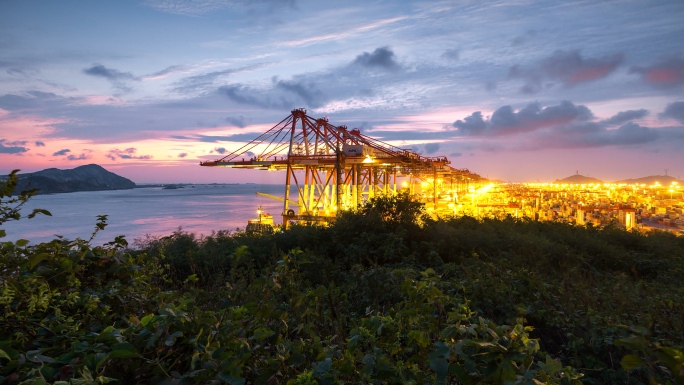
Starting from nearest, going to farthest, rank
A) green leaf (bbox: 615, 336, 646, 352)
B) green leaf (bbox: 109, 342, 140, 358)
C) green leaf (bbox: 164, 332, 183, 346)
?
green leaf (bbox: 615, 336, 646, 352)
green leaf (bbox: 109, 342, 140, 358)
green leaf (bbox: 164, 332, 183, 346)

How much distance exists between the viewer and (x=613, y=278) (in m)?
6.89

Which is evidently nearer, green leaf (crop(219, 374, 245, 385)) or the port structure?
green leaf (crop(219, 374, 245, 385))

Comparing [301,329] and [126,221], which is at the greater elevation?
[301,329]

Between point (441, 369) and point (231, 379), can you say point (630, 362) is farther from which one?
point (231, 379)

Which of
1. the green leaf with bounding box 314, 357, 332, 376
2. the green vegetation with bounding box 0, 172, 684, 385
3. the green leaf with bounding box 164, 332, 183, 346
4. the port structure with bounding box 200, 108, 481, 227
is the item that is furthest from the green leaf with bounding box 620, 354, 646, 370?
the port structure with bounding box 200, 108, 481, 227

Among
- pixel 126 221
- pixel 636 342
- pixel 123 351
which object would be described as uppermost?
pixel 636 342

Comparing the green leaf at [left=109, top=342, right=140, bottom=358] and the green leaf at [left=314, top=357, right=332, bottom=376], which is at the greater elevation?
the green leaf at [left=109, top=342, right=140, bottom=358]

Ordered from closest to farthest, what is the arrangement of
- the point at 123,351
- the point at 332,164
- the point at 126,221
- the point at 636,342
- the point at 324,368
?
the point at 636,342
the point at 123,351
the point at 324,368
the point at 332,164
the point at 126,221

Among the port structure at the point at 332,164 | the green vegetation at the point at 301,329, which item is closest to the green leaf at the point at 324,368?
the green vegetation at the point at 301,329

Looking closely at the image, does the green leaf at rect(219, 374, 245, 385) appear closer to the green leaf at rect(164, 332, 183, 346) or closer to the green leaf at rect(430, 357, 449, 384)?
the green leaf at rect(164, 332, 183, 346)

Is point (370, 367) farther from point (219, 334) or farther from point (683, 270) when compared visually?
point (683, 270)

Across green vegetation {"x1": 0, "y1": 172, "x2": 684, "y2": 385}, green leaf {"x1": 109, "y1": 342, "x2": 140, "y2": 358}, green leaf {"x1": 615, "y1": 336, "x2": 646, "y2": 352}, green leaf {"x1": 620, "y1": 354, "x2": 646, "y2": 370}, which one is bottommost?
green vegetation {"x1": 0, "y1": 172, "x2": 684, "y2": 385}

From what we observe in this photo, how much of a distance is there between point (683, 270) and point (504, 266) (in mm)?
3501

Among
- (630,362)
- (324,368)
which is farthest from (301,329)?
(630,362)
